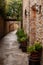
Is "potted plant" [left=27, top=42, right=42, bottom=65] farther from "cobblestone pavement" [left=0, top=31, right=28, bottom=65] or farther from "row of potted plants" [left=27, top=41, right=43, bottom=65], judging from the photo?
"cobblestone pavement" [left=0, top=31, right=28, bottom=65]

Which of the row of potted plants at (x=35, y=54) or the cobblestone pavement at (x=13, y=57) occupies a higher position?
the row of potted plants at (x=35, y=54)

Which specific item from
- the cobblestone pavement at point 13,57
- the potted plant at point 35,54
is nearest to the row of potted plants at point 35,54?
the potted plant at point 35,54

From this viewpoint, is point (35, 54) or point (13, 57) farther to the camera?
point (13, 57)

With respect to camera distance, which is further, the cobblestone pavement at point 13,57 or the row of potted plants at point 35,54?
the cobblestone pavement at point 13,57

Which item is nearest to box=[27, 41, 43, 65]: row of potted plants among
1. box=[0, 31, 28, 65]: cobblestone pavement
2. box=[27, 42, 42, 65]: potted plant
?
box=[27, 42, 42, 65]: potted plant

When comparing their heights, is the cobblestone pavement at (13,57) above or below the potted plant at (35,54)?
below

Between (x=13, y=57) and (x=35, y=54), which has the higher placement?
(x=35, y=54)

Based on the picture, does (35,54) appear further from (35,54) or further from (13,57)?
(13,57)

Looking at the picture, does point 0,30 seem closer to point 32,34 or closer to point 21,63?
point 32,34

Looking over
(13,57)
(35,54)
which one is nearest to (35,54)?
(35,54)

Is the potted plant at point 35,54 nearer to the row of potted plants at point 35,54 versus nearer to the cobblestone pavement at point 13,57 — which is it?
the row of potted plants at point 35,54

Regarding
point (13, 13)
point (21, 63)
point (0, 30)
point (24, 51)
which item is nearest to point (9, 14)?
point (13, 13)

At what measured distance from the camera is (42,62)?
7309 mm

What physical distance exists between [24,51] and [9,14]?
16394 millimetres
